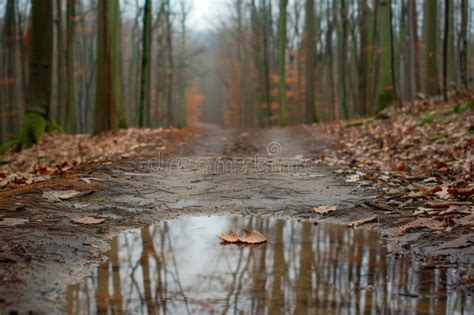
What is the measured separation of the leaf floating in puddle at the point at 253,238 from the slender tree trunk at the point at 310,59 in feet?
59.4

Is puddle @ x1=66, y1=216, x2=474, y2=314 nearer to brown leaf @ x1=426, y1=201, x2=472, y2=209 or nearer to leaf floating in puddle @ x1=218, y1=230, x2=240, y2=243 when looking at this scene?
leaf floating in puddle @ x1=218, y1=230, x2=240, y2=243

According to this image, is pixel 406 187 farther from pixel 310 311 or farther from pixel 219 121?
pixel 219 121

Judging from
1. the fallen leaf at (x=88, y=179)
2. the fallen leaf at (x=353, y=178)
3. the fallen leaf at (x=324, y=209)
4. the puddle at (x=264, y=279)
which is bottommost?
the puddle at (x=264, y=279)

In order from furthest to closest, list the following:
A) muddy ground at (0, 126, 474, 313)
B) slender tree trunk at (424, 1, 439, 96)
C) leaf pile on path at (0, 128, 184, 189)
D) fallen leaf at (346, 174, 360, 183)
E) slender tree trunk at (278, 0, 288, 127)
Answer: slender tree trunk at (278, 0, 288, 127) < slender tree trunk at (424, 1, 439, 96) < leaf pile on path at (0, 128, 184, 189) < fallen leaf at (346, 174, 360, 183) < muddy ground at (0, 126, 474, 313)

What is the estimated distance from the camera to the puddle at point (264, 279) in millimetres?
2451

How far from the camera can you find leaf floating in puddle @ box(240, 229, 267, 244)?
12.2ft

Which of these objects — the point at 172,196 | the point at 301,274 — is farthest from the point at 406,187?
the point at 301,274

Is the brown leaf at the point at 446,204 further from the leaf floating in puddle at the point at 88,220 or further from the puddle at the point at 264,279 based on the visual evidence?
the leaf floating in puddle at the point at 88,220

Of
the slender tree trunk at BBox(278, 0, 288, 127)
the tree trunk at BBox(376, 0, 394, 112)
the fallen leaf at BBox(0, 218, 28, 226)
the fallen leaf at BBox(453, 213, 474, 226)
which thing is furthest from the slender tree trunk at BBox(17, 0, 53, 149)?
the slender tree trunk at BBox(278, 0, 288, 127)

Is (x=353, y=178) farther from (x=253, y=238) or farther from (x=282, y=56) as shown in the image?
(x=282, y=56)

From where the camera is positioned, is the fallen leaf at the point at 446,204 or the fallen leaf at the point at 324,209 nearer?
the fallen leaf at the point at 446,204

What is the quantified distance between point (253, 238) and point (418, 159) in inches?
201

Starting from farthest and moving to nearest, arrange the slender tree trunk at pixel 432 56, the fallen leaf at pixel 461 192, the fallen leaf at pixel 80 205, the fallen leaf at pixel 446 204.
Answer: the slender tree trunk at pixel 432 56 < the fallen leaf at pixel 80 205 < the fallen leaf at pixel 461 192 < the fallen leaf at pixel 446 204

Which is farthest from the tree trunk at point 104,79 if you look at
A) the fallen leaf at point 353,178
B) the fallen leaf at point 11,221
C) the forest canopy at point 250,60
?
the fallen leaf at point 11,221
